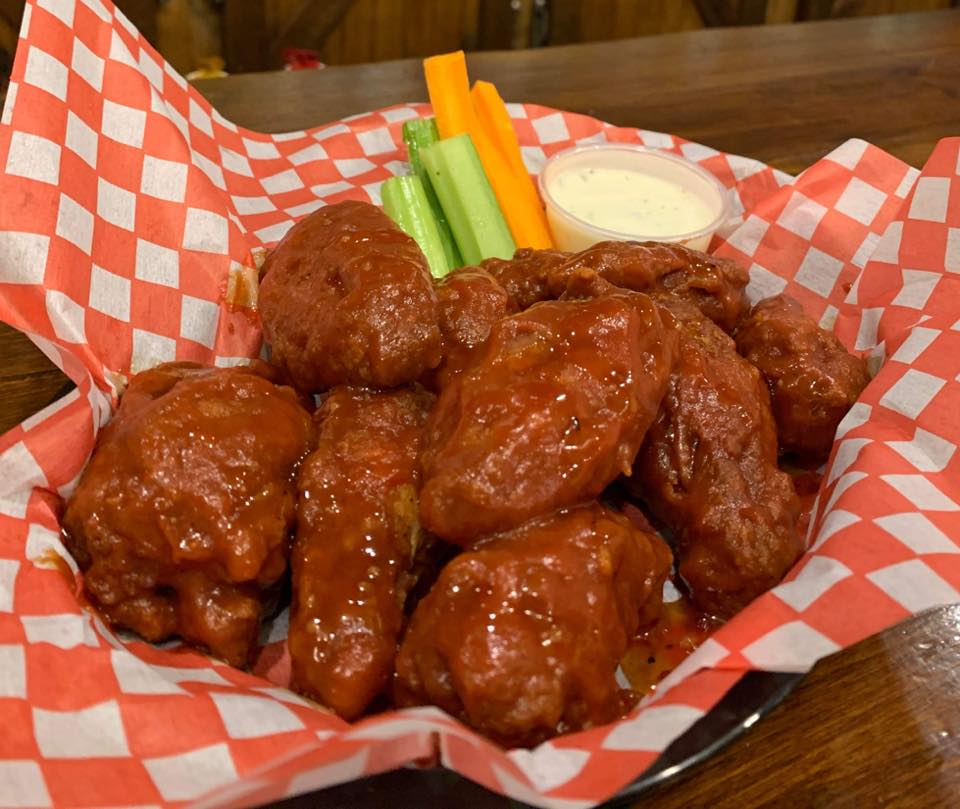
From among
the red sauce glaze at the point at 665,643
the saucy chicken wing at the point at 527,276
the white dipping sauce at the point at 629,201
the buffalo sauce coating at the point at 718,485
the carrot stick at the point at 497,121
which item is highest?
the carrot stick at the point at 497,121

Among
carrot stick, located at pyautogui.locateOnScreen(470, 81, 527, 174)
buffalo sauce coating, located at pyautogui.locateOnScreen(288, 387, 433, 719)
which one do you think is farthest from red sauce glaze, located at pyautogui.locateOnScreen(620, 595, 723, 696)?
carrot stick, located at pyautogui.locateOnScreen(470, 81, 527, 174)

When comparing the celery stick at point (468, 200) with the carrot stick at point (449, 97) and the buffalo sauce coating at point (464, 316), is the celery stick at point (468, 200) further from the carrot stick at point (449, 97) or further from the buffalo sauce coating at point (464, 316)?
the buffalo sauce coating at point (464, 316)

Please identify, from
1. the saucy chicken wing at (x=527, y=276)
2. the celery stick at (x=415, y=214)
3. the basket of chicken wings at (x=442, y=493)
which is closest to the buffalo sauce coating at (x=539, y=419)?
the basket of chicken wings at (x=442, y=493)

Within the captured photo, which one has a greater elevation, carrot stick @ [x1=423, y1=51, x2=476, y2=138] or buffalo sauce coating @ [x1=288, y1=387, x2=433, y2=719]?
carrot stick @ [x1=423, y1=51, x2=476, y2=138]

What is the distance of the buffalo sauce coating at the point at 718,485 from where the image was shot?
202 centimetres

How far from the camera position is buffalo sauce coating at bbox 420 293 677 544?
1.76m

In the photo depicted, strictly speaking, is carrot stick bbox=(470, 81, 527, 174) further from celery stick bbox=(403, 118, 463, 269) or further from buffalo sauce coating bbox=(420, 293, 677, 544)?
buffalo sauce coating bbox=(420, 293, 677, 544)

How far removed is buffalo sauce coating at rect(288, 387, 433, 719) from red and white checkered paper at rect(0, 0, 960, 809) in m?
0.10

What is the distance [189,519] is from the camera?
6.06 ft

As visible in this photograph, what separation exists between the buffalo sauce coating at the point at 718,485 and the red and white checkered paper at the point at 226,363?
122 mm

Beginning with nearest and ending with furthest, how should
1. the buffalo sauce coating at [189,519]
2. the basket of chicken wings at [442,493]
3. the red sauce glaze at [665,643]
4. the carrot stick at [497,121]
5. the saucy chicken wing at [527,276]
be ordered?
the basket of chicken wings at [442,493] < the buffalo sauce coating at [189,519] < the red sauce glaze at [665,643] < the saucy chicken wing at [527,276] < the carrot stick at [497,121]

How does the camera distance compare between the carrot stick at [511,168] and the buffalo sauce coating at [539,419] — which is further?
the carrot stick at [511,168]

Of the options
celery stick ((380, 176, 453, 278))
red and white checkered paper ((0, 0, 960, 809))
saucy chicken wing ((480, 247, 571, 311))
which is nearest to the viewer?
red and white checkered paper ((0, 0, 960, 809))

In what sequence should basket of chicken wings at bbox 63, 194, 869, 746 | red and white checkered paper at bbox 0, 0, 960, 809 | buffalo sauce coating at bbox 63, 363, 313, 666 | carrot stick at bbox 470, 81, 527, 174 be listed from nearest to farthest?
red and white checkered paper at bbox 0, 0, 960, 809 → basket of chicken wings at bbox 63, 194, 869, 746 → buffalo sauce coating at bbox 63, 363, 313, 666 → carrot stick at bbox 470, 81, 527, 174
